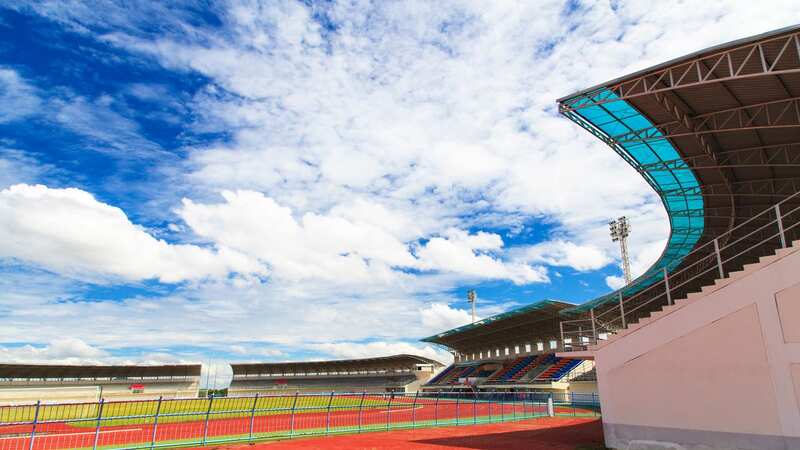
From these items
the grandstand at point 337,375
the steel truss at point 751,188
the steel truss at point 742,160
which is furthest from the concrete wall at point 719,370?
the grandstand at point 337,375

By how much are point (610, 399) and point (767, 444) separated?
4225mm

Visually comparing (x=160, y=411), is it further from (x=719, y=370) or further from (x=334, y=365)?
(x=334, y=365)

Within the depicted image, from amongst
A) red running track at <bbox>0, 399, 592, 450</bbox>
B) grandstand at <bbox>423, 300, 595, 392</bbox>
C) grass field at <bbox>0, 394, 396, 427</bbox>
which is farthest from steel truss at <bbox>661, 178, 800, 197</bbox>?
grandstand at <bbox>423, 300, 595, 392</bbox>

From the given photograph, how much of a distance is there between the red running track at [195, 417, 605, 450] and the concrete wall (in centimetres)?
274

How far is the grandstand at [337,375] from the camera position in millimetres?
91500

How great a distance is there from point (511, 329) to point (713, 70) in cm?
5442

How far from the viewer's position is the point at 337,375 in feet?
337

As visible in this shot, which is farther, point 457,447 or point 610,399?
point 457,447

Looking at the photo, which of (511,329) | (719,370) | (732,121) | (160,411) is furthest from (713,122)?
(511,329)

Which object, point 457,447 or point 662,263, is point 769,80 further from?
point 662,263

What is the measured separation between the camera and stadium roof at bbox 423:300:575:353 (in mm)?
54975

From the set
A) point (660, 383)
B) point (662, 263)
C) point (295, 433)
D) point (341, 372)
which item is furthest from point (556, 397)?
point (341, 372)

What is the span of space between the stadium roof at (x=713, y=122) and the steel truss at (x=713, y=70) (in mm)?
32

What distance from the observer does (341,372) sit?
4048 inches
